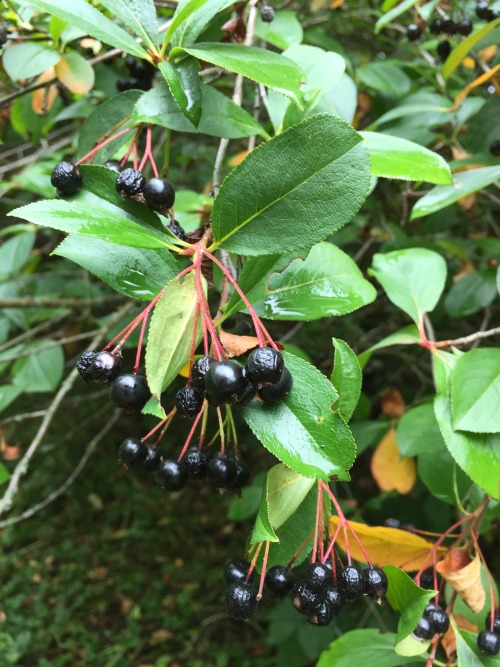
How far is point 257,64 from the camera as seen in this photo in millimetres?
738

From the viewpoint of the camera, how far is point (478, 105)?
1519mm

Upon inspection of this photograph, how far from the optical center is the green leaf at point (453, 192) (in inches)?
41.2

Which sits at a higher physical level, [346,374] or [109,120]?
[109,120]

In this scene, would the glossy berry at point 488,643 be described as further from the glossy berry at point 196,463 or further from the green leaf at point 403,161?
the green leaf at point 403,161

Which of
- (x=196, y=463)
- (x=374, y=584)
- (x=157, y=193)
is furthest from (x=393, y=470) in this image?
(x=157, y=193)

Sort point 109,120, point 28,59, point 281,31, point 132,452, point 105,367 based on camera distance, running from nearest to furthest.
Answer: point 105,367, point 132,452, point 109,120, point 28,59, point 281,31

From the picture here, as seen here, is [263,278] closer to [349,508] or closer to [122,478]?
[349,508]

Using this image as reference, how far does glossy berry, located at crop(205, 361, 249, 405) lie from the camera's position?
567 millimetres

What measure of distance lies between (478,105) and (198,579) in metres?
2.66

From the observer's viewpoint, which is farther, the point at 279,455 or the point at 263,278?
the point at 263,278

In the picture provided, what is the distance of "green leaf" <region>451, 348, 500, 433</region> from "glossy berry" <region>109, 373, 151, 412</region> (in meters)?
0.48

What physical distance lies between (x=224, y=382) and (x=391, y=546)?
56 centimetres

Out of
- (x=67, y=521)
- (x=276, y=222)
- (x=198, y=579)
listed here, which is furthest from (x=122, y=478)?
(x=276, y=222)

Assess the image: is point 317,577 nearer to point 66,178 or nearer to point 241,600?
point 241,600
